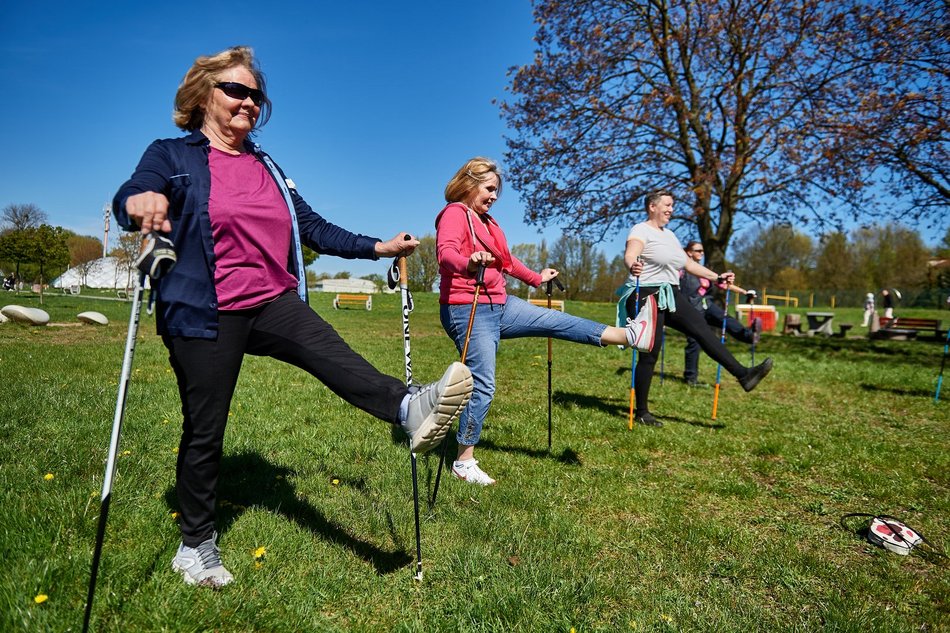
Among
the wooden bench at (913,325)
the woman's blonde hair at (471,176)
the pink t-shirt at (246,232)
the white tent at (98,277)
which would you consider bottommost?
the white tent at (98,277)

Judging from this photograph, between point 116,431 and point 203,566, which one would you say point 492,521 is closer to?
point 203,566

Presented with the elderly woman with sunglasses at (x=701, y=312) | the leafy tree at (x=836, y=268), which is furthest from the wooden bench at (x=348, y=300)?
the leafy tree at (x=836, y=268)

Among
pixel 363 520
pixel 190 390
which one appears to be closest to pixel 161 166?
pixel 190 390

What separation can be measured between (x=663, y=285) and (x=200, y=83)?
17.0 feet

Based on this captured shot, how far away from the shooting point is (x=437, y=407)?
8.47 feet

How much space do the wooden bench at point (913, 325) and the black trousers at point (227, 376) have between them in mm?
26282

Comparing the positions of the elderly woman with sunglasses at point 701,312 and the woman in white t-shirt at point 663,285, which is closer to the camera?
the woman in white t-shirt at point 663,285

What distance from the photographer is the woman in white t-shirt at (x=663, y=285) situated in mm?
6547

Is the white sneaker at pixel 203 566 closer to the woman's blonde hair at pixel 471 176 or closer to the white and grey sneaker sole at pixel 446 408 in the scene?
the white and grey sneaker sole at pixel 446 408

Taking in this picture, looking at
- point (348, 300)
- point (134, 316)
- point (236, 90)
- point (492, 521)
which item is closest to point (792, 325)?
point (348, 300)

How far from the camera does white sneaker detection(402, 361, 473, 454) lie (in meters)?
2.59

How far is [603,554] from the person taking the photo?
3426 millimetres

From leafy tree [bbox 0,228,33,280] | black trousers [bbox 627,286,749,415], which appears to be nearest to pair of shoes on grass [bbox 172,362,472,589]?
black trousers [bbox 627,286,749,415]

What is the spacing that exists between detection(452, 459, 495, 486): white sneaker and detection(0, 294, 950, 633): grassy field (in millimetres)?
141
